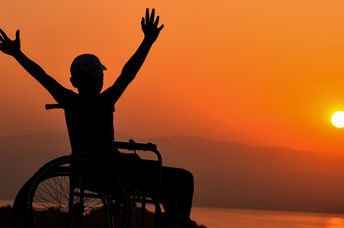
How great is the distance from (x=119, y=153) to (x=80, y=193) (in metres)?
0.48

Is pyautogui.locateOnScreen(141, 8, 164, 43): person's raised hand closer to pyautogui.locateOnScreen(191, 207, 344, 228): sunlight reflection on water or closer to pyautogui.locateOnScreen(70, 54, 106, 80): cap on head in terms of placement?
pyautogui.locateOnScreen(70, 54, 106, 80): cap on head

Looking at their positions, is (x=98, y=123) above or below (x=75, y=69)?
below

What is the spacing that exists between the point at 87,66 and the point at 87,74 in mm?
69

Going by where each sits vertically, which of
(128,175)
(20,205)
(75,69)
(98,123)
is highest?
(75,69)

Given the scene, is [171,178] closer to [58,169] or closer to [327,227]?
[58,169]

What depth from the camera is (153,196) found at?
5684mm

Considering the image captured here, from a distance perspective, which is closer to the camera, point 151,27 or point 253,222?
point 151,27

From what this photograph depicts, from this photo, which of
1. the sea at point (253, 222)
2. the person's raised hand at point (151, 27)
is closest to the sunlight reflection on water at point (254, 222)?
the sea at point (253, 222)

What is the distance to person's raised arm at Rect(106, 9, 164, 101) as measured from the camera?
5707 mm

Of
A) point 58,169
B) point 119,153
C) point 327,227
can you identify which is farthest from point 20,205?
point 327,227

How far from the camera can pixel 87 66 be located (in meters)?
5.73

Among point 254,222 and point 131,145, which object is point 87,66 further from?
point 254,222

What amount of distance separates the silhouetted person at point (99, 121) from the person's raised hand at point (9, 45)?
163mm

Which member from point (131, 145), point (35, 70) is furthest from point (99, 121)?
point (35, 70)
